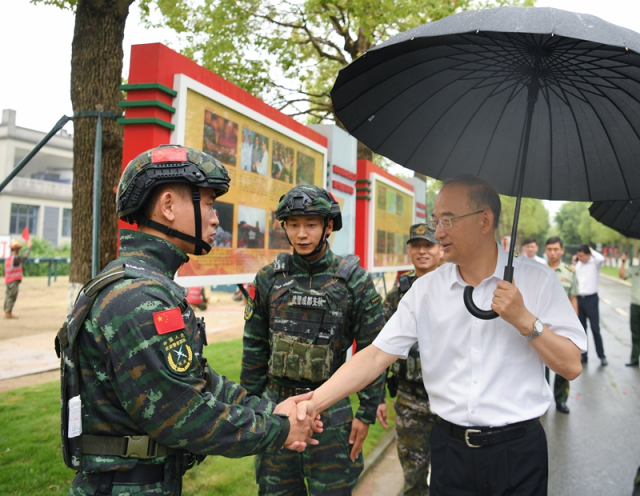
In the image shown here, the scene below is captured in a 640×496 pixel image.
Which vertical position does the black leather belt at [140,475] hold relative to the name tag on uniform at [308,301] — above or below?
below

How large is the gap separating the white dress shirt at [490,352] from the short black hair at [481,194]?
0.70 feet

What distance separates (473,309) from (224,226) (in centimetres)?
264

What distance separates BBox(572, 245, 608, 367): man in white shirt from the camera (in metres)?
8.98

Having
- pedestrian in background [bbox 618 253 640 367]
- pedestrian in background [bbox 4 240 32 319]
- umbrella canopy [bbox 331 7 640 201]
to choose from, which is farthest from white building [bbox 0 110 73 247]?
umbrella canopy [bbox 331 7 640 201]

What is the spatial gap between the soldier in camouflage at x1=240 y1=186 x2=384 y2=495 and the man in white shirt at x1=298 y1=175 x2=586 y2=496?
0.63 meters

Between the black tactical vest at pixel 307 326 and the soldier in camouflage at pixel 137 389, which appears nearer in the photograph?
the soldier in camouflage at pixel 137 389

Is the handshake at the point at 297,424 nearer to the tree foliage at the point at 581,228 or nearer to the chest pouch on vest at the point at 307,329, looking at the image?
the chest pouch on vest at the point at 307,329

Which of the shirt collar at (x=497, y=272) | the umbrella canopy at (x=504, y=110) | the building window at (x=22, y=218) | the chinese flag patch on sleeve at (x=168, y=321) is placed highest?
the building window at (x=22, y=218)

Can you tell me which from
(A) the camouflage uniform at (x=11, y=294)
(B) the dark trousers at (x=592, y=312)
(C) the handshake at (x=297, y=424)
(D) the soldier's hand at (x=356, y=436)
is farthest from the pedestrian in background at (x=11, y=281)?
(B) the dark trousers at (x=592, y=312)

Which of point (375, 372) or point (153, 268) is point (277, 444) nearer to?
point (375, 372)

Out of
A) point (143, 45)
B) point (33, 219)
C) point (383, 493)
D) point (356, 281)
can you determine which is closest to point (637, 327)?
point (383, 493)

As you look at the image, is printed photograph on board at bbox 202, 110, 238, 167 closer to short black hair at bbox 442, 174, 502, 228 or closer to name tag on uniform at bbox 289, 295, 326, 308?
name tag on uniform at bbox 289, 295, 326, 308

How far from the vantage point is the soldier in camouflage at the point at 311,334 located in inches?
110

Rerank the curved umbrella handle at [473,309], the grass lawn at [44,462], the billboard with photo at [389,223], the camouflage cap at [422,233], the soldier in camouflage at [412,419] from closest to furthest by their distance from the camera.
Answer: the curved umbrella handle at [473,309] → the soldier in camouflage at [412,419] → the grass lawn at [44,462] → the camouflage cap at [422,233] → the billboard with photo at [389,223]
